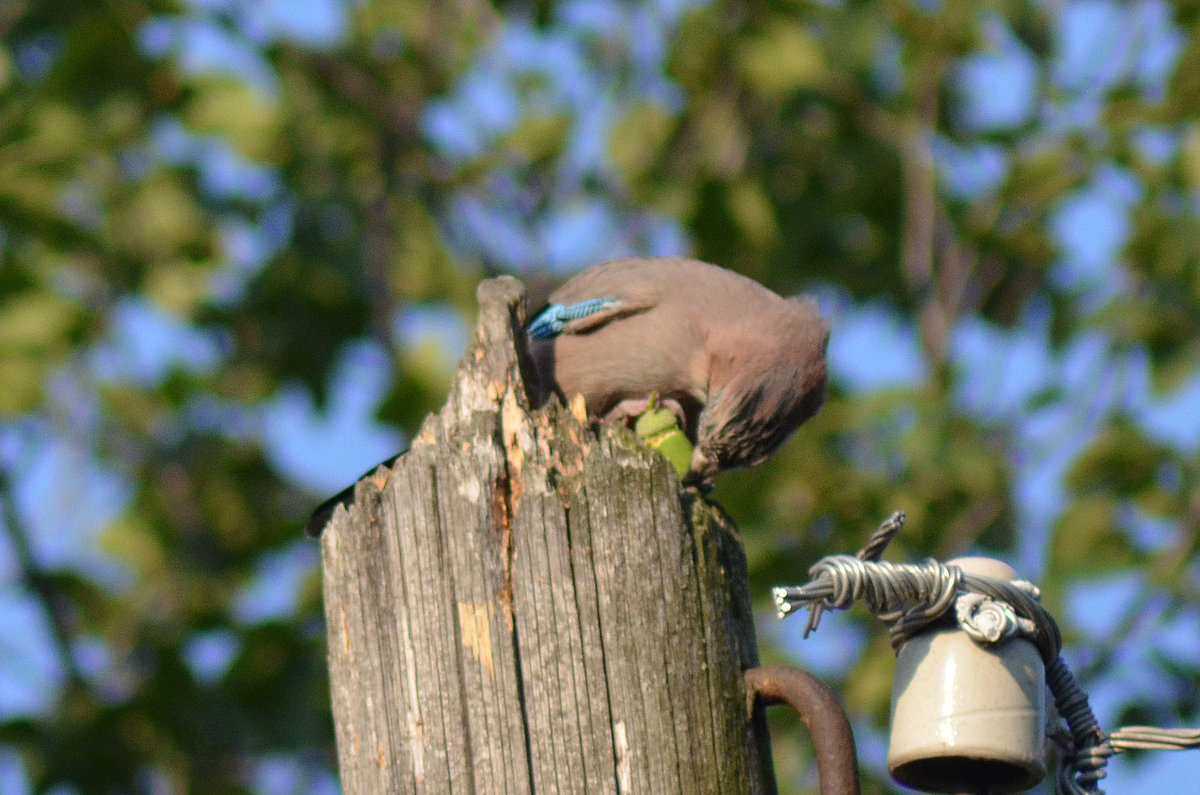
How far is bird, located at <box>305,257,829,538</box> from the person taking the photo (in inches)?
192

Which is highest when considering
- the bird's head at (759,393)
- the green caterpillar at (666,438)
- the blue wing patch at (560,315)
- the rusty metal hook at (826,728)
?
the blue wing patch at (560,315)

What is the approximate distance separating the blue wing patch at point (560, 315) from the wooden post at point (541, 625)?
251 cm

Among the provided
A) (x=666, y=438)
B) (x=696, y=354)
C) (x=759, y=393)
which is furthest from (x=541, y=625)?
(x=696, y=354)

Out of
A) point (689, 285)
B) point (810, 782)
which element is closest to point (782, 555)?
point (810, 782)

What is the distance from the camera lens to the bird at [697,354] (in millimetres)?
4875

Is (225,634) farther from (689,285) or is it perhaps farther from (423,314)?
(689,285)

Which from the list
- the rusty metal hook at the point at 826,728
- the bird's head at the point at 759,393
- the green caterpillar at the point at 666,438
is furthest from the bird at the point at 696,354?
the rusty metal hook at the point at 826,728

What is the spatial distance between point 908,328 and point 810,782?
282 centimetres

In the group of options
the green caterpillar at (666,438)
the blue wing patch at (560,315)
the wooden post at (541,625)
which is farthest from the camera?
the blue wing patch at (560,315)

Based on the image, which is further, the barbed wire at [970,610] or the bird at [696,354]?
the bird at [696,354]

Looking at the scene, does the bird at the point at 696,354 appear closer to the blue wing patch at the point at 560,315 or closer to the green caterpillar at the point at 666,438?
the blue wing patch at the point at 560,315

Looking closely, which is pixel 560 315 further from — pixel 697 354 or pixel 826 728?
pixel 826 728

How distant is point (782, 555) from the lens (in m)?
7.71

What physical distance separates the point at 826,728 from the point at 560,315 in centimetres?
298
